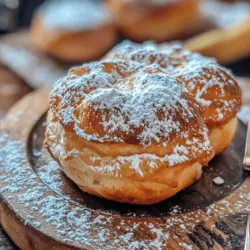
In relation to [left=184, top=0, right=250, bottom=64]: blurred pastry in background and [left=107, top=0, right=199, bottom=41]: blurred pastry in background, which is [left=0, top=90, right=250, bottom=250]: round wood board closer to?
[left=184, top=0, right=250, bottom=64]: blurred pastry in background

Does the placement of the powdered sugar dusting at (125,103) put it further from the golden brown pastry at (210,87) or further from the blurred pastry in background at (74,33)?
the blurred pastry in background at (74,33)

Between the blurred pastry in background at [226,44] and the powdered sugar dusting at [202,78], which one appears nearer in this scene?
the powdered sugar dusting at [202,78]

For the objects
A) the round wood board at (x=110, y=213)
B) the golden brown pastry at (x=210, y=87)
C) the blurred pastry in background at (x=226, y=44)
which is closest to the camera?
the round wood board at (x=110, y=213)

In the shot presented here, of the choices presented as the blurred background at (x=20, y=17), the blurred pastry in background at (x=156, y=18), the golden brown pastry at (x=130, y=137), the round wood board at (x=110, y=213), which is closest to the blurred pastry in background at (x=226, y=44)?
the blurred background at (x=20, y=17)

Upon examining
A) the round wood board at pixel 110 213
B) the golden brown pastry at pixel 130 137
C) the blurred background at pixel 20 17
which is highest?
the golden brown pastry at pixel 130 137

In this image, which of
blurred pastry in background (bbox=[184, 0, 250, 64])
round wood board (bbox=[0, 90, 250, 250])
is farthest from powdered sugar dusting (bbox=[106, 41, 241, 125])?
blurred pastry in background (bbox=[184, 0, 250, 64])

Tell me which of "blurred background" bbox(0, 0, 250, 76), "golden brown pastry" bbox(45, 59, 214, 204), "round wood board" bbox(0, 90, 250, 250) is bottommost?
"blurred background" bbox(0, 0, 250, 76)

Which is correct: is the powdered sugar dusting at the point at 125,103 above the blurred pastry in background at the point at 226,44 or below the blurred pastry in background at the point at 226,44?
above
